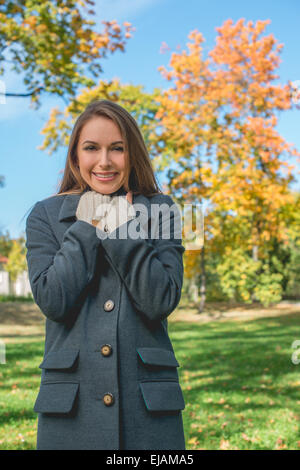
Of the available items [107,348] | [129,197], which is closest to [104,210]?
[129,197]

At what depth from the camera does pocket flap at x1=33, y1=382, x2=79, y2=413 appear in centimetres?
149

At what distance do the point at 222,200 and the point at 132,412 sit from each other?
11768 millimetres

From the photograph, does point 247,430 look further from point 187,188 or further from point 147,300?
point 187,188

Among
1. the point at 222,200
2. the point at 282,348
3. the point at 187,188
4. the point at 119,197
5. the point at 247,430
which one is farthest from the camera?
the point at 187,188

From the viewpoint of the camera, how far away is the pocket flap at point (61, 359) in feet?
4.97

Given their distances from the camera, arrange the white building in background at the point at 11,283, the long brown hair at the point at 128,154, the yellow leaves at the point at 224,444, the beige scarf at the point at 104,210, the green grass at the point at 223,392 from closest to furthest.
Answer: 1. the beige scarf at the point at 104,210
2. the long brown hair at the point at 128,154
3. the yellow leaves at the point at 224,444
4. the green grass at the point at 223,392
5. the white building in background at the point at 11,283

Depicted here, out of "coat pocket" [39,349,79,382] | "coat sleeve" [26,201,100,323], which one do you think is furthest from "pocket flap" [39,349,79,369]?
"coat sleeve" [26,201,100,323]

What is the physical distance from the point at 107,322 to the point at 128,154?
0.61 m

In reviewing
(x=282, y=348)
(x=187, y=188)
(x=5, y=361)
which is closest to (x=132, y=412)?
(x=5, y=361)

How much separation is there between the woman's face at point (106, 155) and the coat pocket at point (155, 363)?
59cm

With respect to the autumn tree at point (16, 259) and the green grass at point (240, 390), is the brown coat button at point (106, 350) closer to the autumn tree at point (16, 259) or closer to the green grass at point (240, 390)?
the green grass at point (240, 390)

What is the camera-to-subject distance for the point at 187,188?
17.1 meters

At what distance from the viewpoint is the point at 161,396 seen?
1.53 m

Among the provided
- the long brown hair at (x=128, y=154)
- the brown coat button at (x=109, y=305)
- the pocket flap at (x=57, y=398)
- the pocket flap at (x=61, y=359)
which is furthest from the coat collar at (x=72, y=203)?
the pocket flap at (x=57, y=398)
